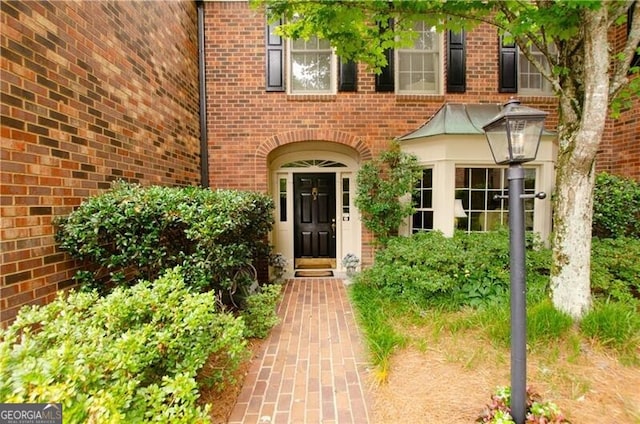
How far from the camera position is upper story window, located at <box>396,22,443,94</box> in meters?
5.50

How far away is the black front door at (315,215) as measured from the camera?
639 centimetres

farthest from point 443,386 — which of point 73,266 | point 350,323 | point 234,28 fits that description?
point 234,28

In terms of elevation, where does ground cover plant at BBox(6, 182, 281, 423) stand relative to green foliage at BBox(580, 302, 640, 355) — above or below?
above

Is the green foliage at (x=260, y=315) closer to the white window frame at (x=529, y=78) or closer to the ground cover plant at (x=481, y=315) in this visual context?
the ground cover plant at (x=481, y=315)

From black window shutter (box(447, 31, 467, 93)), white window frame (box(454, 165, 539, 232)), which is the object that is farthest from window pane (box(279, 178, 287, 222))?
black window shutter (box(447, 31, 467, 93))

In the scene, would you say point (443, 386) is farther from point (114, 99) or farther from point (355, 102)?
point (355, 102)

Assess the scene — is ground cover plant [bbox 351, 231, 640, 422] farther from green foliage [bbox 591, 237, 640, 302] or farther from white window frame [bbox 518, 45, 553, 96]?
white window frame [bbox 518, 45, 553, 96]

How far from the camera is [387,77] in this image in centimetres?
534

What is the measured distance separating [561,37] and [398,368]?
3624 mm

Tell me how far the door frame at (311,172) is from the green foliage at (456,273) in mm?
1736

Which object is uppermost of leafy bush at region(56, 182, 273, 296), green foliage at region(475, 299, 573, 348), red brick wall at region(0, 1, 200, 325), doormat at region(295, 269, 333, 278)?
red brick wall at region(0, 1, 200, 325)

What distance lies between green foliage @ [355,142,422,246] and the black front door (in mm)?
1200

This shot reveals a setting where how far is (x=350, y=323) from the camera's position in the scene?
3.71 m

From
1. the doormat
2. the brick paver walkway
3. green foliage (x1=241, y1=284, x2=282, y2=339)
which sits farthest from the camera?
the doormat
